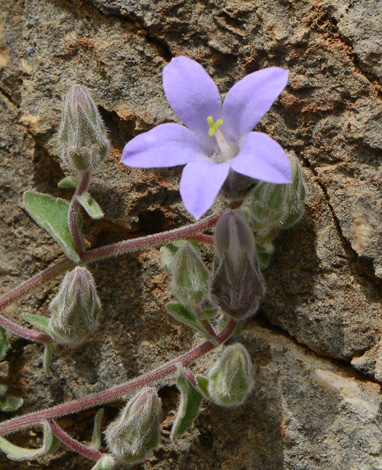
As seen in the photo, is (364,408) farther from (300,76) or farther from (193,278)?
(300,76)

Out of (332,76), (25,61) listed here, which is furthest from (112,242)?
(332,76)

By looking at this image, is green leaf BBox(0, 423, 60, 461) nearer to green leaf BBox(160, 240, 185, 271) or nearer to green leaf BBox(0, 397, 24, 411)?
green leaf BBox(0, 397, 24, 411)

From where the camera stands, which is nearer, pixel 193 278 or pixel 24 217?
pixel 193 278

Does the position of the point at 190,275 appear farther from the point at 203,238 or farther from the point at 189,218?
the point at 189,218

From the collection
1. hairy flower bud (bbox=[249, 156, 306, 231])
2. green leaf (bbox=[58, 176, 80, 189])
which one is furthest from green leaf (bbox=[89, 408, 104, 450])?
hairy flower bud (bbox=[249, 156, 306, 231])

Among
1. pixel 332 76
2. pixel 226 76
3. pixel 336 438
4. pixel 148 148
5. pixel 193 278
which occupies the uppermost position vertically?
pixel 332 76

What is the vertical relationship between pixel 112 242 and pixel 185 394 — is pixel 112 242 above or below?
above

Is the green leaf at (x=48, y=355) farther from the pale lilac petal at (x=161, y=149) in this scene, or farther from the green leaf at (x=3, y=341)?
the pale lilac petal at (x=161, y=149)
